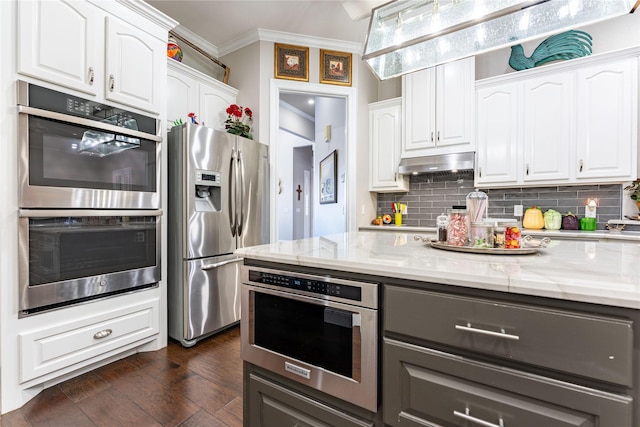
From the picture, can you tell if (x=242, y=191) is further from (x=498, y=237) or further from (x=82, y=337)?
(x=498, y=237)

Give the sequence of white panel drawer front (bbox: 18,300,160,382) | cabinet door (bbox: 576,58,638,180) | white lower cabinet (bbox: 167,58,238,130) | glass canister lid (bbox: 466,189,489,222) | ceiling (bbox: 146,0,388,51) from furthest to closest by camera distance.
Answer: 1. ceiling (bbox: 146,0,388,51)
2. white lower cabinet (bbox: 167,58,238,130)
3. cabinet door (bbox: 576,58,638,180)
4. white panel drawer front (bbox: 18,300,160,382)
5. glass canister lid (bbox: 466,189,489,222)

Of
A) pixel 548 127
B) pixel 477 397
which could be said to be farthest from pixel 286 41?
pixel 477 397

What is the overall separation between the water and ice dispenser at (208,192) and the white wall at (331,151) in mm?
1608

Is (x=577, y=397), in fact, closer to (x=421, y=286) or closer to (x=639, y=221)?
(x=421, y=286)

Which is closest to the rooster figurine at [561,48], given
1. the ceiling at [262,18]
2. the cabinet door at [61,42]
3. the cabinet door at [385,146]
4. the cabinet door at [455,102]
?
the cabinet door at [455,102]

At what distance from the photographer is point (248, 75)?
336 centimetres

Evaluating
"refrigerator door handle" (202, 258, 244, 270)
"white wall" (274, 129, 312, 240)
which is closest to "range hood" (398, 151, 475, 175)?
"refrigerator door handle" (202, 258, 244, 270)

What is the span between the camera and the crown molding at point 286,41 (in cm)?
327

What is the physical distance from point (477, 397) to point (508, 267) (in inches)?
14.8

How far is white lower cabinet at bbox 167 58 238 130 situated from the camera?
271cm

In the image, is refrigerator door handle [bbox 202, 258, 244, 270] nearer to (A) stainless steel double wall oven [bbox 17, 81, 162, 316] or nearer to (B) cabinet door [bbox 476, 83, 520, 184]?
(A) stainless steel double wall oven [bbox 17, 81, 162, 316]

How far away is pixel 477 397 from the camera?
808mm

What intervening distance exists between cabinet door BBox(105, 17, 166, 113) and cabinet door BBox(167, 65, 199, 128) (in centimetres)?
40

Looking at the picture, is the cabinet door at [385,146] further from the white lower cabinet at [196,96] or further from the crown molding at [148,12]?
the crown molding at [148,12]
